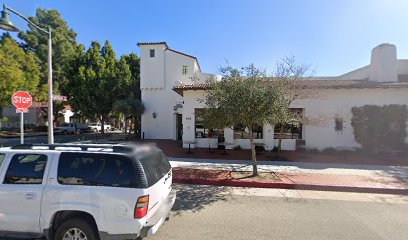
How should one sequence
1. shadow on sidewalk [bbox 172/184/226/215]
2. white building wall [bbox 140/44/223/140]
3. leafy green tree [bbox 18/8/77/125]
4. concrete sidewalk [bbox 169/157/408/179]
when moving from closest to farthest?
1. shadow on sidewalk [bbox 172/184/226/215]
2. concrete sidewalk [bbox 169/157/408/179]
3. white building wall [bbox 140/44/223/140]
4. leafy green tree [bbox 18/8/77/125]

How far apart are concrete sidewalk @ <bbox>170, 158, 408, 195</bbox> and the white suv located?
4.83 m

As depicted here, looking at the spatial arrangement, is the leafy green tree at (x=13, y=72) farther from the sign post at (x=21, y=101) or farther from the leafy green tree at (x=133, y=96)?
the leafy green tree at (x=133, y=96)

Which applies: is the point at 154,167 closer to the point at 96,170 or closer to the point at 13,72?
the point at 96,170

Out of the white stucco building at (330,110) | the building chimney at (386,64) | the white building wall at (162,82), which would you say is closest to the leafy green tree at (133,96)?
the white building wall at (162,82)

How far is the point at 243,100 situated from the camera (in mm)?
7508

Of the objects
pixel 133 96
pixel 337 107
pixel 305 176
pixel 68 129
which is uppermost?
pixel 133 96

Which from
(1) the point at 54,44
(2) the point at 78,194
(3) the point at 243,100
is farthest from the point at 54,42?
(2) the point at 78,194

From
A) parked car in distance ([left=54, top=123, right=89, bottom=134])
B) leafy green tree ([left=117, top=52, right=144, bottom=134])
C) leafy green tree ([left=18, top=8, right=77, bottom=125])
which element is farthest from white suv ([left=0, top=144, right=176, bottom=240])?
parked car in distance ([left=54, top=123, right=89, bottom=134])

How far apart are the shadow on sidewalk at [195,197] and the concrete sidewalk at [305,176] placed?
51 cm

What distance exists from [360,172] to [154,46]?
745 inches

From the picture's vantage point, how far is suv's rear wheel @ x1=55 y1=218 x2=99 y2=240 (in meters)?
3.19

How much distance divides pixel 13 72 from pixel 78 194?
11232mm

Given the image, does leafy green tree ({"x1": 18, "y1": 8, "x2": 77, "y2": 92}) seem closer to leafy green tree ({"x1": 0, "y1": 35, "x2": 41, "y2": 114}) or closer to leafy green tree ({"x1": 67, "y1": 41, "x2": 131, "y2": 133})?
leafy green tree ({"x1": 67, "y1": 41, "x2": 131, "y2": 133})

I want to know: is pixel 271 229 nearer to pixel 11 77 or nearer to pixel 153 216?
pixel 153 216
